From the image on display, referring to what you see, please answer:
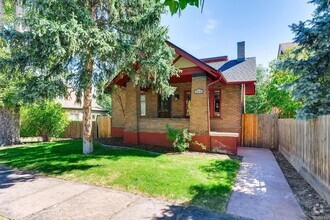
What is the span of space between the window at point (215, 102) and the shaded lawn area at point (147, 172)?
5117mm

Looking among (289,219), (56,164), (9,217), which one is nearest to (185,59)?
(56,164)

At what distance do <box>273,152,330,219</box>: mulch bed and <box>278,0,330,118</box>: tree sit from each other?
6.44 feet

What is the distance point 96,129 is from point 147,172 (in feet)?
41.9

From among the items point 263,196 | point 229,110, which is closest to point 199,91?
point 229,110

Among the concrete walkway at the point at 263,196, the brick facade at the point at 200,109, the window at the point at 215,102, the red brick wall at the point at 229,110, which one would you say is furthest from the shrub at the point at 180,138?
the window at the point at 215,102

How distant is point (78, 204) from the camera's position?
4.54 metres

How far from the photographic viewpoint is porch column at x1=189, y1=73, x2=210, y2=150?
10.3 metres

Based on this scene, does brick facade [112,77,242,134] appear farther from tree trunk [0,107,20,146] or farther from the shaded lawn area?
tree trunk [0,107,20,146]

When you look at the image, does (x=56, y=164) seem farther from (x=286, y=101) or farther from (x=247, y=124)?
(x=286, y=101)

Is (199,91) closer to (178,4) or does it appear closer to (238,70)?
(238,70)

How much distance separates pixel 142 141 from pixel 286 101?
32.6ft

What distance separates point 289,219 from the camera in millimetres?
3982

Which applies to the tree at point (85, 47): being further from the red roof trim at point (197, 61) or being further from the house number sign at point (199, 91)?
the house number sign at point (199, 91)

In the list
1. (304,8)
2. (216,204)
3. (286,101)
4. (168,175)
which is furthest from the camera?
(286,101)
